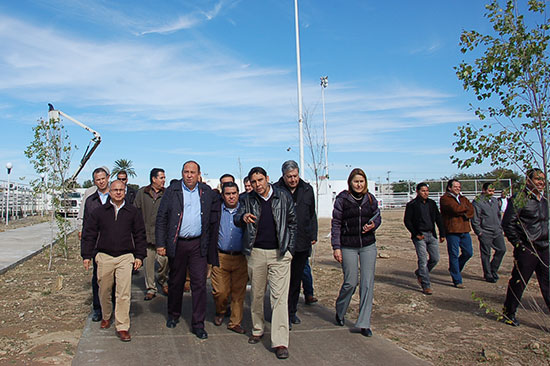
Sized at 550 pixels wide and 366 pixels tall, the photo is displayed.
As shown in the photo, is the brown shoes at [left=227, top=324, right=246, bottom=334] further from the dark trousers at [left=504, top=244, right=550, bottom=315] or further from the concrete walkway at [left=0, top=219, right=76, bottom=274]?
→ the concrete walkway at [left=0, top=219, right=76, bottom=274]

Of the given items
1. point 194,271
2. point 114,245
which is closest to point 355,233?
point 194,271

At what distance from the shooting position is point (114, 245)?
5.53 metres

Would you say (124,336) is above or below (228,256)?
below

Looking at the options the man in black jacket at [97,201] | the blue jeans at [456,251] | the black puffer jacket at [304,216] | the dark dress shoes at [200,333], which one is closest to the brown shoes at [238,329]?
the dark dress shoes at [200,333]

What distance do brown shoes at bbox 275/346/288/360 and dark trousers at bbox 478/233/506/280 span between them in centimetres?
620

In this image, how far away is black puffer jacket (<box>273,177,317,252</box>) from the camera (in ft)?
20.4

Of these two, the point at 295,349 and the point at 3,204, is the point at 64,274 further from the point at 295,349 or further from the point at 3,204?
the point at 3,204

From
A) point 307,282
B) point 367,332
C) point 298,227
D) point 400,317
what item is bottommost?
point 400,317

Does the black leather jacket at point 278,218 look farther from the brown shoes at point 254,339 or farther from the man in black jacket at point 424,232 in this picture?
the man in black jacket at point 424,232

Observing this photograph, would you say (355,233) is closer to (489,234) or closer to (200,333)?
(200,333)

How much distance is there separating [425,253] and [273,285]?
4.19 meters

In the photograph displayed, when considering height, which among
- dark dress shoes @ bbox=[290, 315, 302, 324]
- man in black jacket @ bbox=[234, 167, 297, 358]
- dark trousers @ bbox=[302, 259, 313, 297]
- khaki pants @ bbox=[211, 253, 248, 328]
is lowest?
dark dress shoes @ bbox=[290, 315, 302, 324]

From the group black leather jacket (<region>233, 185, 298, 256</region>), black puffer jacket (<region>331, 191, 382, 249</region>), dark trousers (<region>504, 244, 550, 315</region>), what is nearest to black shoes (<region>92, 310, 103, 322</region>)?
black leather jacket (<region>233, 185, 298, 256</region>)

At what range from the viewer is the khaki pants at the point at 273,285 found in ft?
16.5
